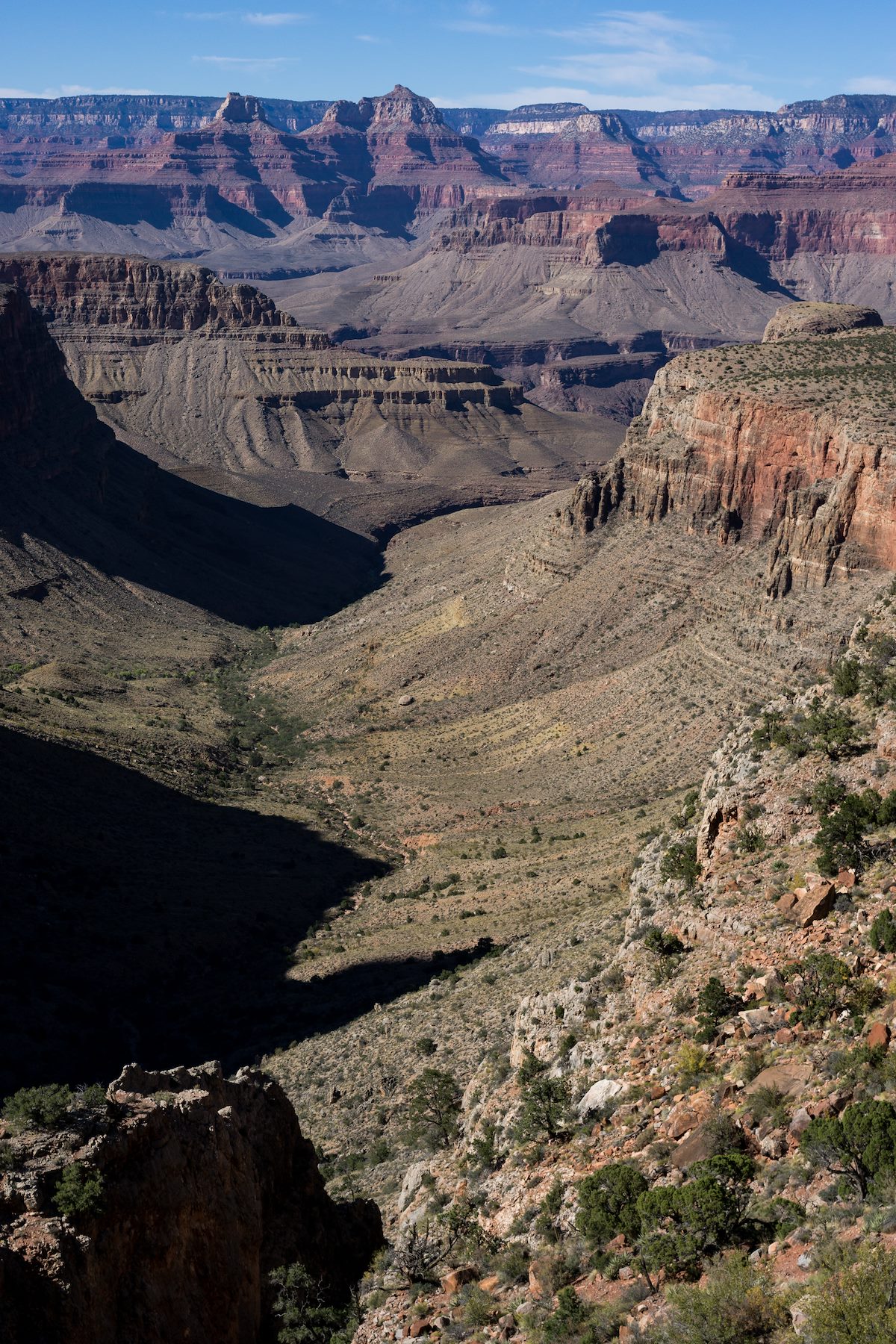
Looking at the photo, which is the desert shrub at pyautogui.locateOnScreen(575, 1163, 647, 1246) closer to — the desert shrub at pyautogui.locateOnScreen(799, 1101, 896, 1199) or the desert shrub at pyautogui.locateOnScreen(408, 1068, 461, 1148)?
the desert shrub at pyautogui.locateOnScreen(799, 1101, 896, 1199)

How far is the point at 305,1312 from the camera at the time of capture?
23562 millimetres

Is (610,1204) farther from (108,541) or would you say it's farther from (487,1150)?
(108,541)

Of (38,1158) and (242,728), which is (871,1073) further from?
(242,728)

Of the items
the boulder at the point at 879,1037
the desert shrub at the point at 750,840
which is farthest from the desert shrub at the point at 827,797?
the boulder at the point at 879,1037

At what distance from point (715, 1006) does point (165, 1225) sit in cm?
932

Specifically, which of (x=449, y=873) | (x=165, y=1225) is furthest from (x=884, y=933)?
(x=449, y=873)

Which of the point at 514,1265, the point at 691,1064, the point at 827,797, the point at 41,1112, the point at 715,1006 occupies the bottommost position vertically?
the point at 514,1265

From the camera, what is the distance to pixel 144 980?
4903 centimetres

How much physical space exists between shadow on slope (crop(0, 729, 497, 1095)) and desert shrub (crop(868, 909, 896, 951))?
24206mm

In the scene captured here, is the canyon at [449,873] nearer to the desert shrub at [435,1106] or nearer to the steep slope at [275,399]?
the desert shrub at [435,1106]

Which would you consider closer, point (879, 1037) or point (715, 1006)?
point (879, 1037)

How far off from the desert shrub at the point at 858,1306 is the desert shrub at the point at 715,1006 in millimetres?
7422

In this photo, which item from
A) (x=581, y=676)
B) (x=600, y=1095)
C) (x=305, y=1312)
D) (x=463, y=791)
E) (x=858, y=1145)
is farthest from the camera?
(x=581, y=676)

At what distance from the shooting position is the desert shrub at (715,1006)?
2395 cm
